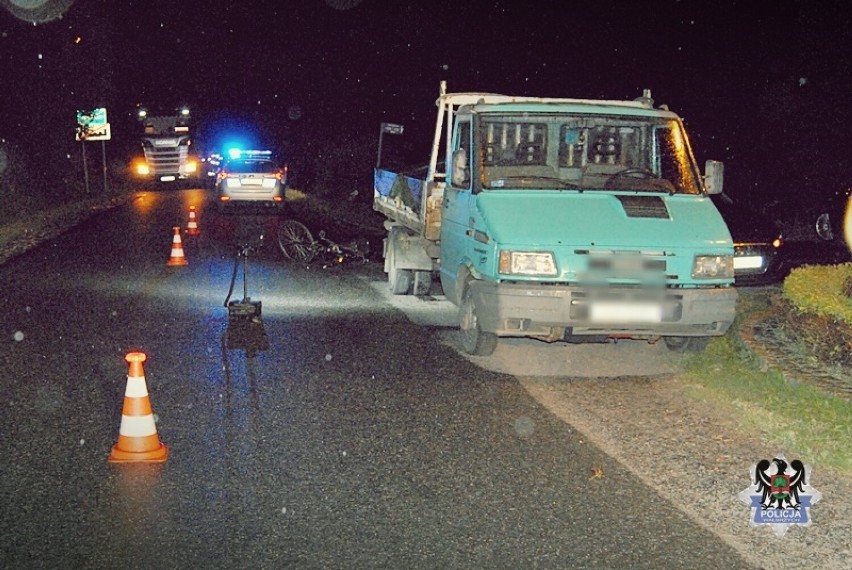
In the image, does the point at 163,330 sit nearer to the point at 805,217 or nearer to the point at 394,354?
the point at 394,354

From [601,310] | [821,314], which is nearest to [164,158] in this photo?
[601,310]

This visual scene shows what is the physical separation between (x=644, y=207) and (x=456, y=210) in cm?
204

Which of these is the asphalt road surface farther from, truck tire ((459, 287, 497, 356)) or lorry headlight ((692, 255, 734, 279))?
lorry headlight ((692, 255, 734, 279))

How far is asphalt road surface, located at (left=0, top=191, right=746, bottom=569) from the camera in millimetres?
5051

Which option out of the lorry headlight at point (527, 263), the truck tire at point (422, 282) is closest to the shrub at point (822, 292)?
the lorry headlight at point (527, 263)

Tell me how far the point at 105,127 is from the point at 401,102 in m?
11.4

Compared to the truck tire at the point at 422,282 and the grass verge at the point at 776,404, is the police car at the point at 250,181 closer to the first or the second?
the truck tire at the point at 422,282

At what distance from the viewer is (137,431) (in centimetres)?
646

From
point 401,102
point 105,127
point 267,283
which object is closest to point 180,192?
point 105,127

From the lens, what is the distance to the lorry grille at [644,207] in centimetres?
912

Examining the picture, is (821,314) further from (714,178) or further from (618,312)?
(714,178)

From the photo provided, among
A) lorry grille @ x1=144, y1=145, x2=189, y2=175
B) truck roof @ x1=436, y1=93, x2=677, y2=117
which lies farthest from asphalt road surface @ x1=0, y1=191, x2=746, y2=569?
lorry grille @ x1=144, y1=145, x2=189, y2=175

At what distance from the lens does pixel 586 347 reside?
1060cm

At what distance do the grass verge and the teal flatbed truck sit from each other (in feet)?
1.18
